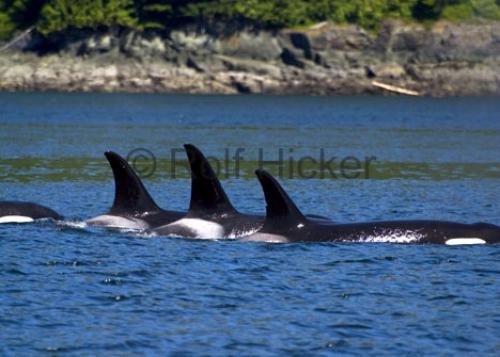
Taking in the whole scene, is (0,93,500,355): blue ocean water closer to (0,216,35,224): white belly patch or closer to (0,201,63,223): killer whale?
(0,216,35,224): white belly patch

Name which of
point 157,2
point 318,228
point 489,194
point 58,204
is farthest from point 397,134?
point 157,2

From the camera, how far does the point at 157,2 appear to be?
146875mm

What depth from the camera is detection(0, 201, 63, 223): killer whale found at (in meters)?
29.8

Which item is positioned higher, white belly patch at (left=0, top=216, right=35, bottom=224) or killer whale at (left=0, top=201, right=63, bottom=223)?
killer whale at (left=0, top=201, right=63, bottom=223)

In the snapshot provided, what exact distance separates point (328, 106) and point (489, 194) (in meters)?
79.2

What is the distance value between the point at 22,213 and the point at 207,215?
4774 mm

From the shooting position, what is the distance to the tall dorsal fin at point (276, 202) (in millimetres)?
25344

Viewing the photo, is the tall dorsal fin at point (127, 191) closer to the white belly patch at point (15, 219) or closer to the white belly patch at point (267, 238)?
the white belly patch at point (15, 219)

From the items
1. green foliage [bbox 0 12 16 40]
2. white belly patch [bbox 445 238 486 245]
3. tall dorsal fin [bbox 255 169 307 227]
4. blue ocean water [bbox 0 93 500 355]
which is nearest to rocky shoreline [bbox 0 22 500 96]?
green foliage [bbox 0 12 16 40]

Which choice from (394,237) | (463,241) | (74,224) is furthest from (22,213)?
(463,241)

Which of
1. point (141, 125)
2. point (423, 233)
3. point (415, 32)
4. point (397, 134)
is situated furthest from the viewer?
point (415, 32)

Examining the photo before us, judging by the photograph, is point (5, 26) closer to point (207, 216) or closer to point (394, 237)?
point (207, 216)

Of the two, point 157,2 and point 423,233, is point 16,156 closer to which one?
point 423,233

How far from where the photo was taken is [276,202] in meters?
25.6
